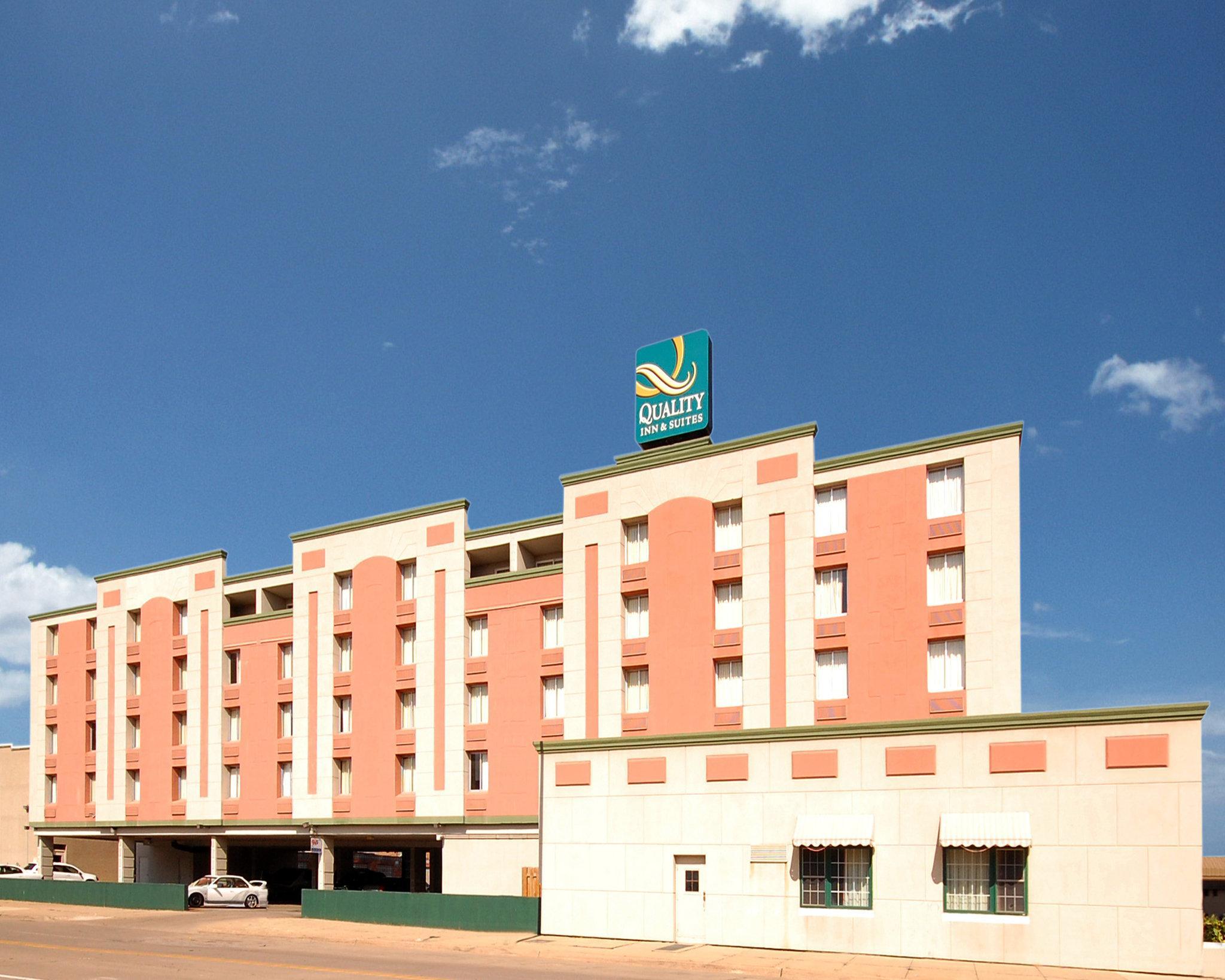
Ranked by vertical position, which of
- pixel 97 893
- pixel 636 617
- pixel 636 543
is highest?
pixel 636 543

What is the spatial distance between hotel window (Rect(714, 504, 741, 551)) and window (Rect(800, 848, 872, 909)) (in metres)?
15.9

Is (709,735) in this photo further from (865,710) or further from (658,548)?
(658,548)

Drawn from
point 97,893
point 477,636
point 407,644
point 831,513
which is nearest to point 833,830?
point 831,513

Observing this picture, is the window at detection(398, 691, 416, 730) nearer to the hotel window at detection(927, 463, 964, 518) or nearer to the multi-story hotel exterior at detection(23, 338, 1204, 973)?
the multi-story hotel exterior at detection(23, 338, 1204, 973)

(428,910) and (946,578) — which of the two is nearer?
(428,910)

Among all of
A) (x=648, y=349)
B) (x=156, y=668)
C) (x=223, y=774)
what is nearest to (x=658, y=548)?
(x=648, y=349)

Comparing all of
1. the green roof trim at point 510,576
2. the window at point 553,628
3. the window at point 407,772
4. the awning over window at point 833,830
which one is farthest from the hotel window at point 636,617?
the awning over window at point 833,830

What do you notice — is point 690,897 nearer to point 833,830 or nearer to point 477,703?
point 833,830

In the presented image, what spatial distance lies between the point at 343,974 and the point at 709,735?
12.6 metres

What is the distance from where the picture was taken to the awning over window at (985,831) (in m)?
31.1

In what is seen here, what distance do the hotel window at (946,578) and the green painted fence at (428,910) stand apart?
693 inches

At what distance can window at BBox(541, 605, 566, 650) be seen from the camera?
52.8m

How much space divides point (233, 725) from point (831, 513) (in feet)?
115

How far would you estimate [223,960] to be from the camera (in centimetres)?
3431
